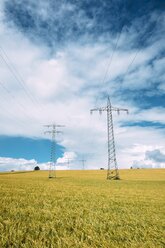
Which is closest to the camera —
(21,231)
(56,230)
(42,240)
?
(42,240)

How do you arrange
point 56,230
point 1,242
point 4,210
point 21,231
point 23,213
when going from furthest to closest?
point 4,210, point 23,213, point 56,230, point 21,231, point 1,242

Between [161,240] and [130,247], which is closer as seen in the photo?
[130,247]

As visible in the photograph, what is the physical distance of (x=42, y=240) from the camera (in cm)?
477

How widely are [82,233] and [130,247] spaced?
128 centimetres

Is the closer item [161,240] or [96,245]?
[96,245]

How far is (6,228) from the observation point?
212 inches

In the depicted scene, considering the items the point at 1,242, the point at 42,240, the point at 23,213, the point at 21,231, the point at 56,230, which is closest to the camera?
the point at 1,242

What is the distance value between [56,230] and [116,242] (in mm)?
1640

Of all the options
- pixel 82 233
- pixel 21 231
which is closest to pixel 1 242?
pixel 21 231

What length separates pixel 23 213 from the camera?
24.9 feet

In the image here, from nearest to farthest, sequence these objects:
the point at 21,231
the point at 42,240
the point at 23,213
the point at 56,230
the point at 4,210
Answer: the point at 42,240
the point at 21,231
the point at 56,230
the point at 23,213
the point at 4,210

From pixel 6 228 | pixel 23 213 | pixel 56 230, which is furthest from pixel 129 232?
pixel 23 213

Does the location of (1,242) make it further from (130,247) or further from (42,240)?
(130,247)

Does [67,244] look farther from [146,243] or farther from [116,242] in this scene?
[146,243]
